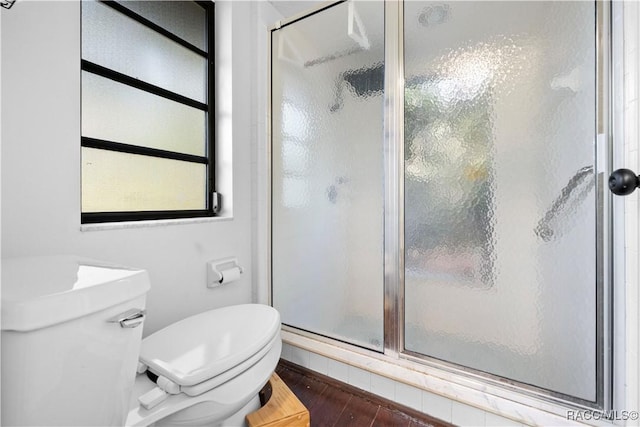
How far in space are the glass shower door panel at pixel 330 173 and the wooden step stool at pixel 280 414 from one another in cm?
39

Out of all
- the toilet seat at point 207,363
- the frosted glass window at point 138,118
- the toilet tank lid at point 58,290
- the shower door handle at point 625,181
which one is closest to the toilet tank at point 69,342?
the toilet tank lid at point 58,290

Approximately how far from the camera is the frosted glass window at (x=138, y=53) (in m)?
1.09

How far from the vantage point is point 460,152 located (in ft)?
3.58

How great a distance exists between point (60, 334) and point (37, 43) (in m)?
0.91

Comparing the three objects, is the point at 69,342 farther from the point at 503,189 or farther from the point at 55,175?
the point at 503,189

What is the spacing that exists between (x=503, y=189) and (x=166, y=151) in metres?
1.45

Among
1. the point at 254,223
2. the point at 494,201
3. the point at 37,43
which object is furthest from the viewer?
the point at 254,223

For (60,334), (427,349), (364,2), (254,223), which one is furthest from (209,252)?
(364,2)

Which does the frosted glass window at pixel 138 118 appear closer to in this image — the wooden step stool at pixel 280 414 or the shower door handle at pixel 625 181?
the wooden step stool at pixel 280 414

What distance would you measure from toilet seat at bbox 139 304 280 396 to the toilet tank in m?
0.15

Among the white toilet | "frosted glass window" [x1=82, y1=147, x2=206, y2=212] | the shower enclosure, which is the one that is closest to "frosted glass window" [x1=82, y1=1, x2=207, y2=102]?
"frosted glass window" [x1=82, y1=147, x2=206, y2=212]

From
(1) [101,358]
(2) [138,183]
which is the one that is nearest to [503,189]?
(1) [101,358]

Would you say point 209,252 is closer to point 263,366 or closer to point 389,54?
point 263,366

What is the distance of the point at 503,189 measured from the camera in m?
1.02
